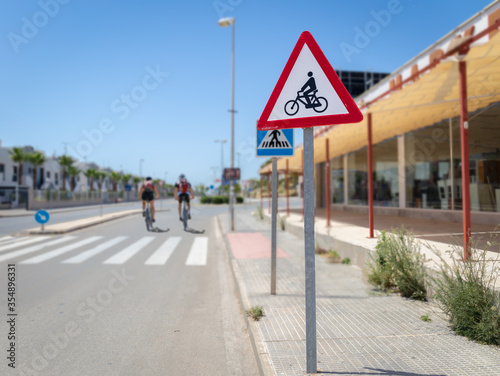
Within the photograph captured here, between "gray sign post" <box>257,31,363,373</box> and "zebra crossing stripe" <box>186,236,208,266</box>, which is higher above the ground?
"gray sign post" <box>257,31,363,373</box>

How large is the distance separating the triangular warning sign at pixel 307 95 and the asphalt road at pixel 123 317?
229 cm

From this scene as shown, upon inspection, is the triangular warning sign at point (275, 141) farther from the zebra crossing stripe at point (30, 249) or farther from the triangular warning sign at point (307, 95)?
the zebra crossing stripe at point (30, 249)

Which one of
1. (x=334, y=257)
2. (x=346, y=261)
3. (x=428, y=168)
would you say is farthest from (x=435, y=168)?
(x=346, y=261)

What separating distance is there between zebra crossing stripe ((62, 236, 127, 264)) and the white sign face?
7.51 meters

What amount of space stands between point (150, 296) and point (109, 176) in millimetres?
97465

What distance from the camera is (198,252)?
35.0ft

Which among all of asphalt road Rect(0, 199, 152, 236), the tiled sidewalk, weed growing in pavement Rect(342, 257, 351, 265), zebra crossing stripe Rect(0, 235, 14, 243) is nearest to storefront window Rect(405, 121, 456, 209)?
weed growing in pavement Rect(342, 257, 351, 265)

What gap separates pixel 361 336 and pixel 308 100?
2496 mm

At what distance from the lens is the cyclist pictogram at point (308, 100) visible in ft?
9.86

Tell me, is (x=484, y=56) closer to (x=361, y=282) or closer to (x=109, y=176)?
(x=361, y=282)

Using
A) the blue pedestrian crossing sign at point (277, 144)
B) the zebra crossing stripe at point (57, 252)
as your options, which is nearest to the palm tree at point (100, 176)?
the zebra crossing stripe at point (57, 252)

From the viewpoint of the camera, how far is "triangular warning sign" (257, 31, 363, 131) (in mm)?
2951

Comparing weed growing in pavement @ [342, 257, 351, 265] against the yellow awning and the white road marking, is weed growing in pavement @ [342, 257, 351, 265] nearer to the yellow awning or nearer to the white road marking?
the yellow awning

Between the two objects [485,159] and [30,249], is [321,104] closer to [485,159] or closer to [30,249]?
[485,159]
